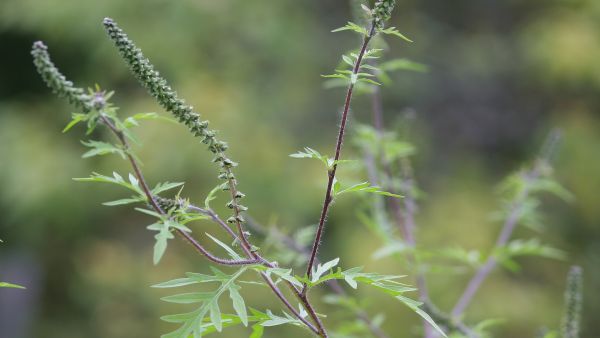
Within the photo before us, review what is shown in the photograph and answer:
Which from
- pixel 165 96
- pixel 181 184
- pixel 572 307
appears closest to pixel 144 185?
pixel 181 184

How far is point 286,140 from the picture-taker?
26.2 feet

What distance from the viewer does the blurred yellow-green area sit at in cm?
772

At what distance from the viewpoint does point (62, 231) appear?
8.30 m

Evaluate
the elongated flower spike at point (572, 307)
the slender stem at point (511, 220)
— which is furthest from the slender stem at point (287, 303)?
the slender stem at point (511, 220)

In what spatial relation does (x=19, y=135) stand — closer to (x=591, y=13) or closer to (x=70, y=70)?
(x=70, y=70)

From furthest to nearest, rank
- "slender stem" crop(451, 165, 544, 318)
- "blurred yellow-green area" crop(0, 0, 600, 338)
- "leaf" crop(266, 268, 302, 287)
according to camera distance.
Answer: "blurred yellow-green area" crop(0, 0, 600, 338)
"slender stem" crop(451, 165, 544, 318)
"leaf" crop(266, 268, 302, 287)

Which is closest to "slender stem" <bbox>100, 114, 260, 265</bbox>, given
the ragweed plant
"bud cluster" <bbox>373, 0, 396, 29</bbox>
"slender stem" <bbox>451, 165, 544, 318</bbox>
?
the ragweed plant

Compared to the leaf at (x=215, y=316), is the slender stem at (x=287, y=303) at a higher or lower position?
higher

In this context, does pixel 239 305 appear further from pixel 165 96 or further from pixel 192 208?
pixel 165 96

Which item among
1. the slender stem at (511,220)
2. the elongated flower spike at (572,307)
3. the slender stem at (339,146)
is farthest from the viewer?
the slender stem at (511,220)

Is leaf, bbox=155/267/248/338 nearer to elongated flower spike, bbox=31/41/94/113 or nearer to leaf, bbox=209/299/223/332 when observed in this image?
leaf, bbox=209/299/223/332

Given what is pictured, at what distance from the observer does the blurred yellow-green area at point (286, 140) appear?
25.3ft

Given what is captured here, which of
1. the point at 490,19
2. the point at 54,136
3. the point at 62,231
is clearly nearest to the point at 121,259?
the point at 62,231

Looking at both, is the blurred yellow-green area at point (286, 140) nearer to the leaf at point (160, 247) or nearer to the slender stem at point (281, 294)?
the slender stem at point (281, 294)
